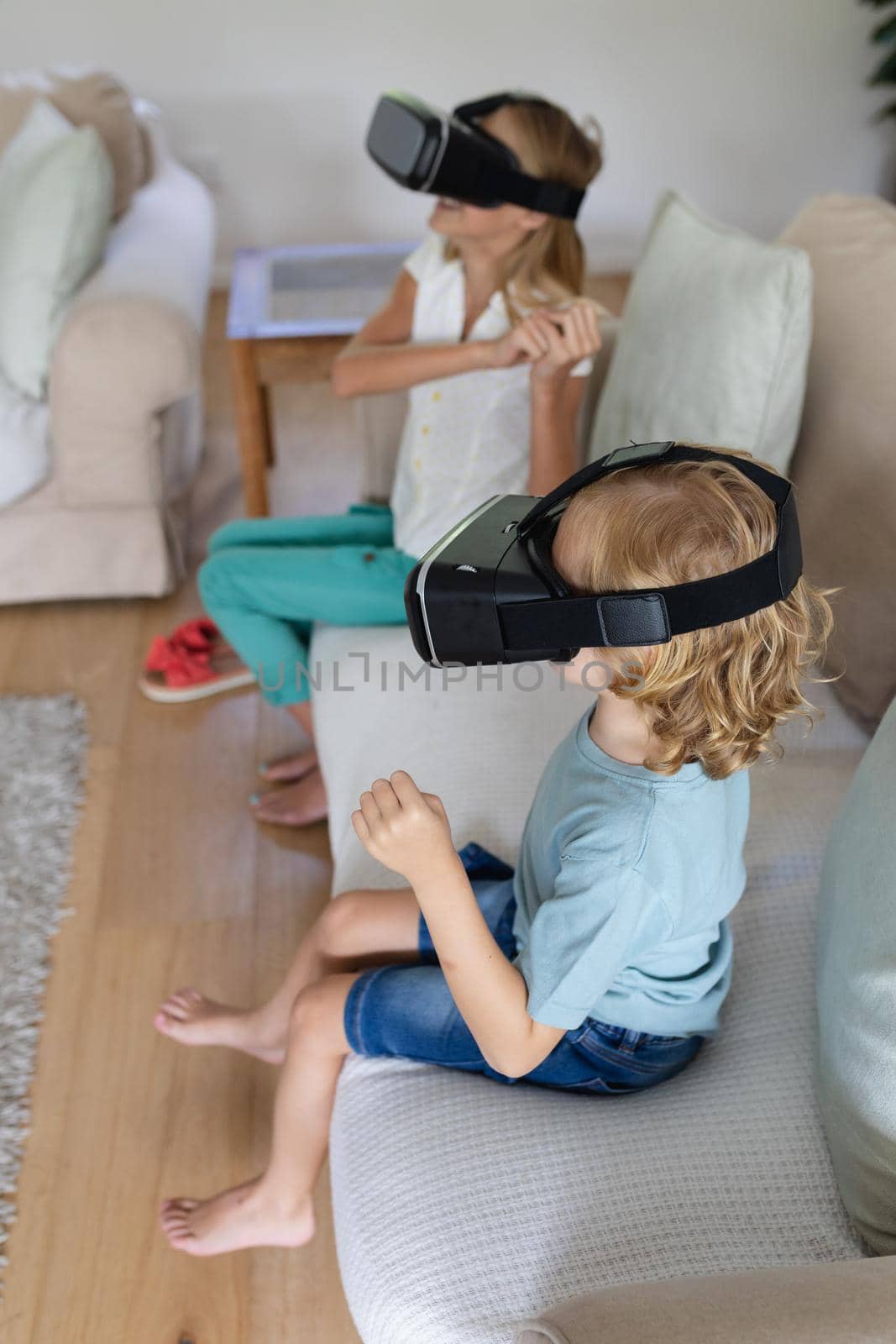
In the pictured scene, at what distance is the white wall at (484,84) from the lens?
3434 millimetres

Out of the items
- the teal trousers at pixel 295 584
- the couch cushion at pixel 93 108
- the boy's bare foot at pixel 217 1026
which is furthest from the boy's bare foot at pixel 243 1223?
the couch cushion at pixel 93 108

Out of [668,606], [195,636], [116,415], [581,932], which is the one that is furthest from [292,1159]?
[116,415]

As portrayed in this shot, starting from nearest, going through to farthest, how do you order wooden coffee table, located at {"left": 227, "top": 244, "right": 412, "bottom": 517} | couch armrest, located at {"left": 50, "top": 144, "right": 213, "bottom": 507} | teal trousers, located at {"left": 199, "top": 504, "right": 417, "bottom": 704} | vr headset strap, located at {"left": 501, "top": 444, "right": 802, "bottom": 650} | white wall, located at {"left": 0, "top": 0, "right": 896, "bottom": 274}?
vr headset strap, located at {"left": 501, "top": 444, "right": 802, "bottom": 650}, teal trousers, located at {"left": 199, "top": 504, "right": 417, "bottom": 704}, couch armrest, located at {"left": 50, "top": 144, "right": 213, "bottom": 507}, wooden coffee table, located at {"left": 227, "top": 244, "right": 412, "bottom": 517}, white wall, located at {"left": 0, "top": 0, "right": 896, "bottom": 274}

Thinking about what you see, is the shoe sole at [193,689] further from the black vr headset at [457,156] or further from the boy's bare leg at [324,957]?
the black vr headset at [457,156]

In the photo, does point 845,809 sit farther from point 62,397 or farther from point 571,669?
point 62,397

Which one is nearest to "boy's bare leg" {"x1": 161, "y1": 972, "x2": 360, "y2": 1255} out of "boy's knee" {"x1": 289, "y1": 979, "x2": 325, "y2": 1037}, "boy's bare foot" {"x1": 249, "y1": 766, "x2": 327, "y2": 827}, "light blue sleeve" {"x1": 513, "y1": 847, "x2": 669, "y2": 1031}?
"boy's knee" {"x1": 289, "y1": 979, "x2": 325, "y2": 1037}

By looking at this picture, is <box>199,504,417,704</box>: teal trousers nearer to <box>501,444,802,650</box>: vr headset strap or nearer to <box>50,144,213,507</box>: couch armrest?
<box>50,144,213,507</box>: couch armrest

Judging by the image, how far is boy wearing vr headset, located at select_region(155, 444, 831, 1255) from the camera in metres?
0.83

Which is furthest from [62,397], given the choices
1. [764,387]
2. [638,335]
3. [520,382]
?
[764,387]

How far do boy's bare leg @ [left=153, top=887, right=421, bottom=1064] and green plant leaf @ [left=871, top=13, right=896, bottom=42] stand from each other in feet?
11.2

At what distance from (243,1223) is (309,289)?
172 cm

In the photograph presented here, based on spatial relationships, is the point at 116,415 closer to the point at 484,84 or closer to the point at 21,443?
the point at 21,443

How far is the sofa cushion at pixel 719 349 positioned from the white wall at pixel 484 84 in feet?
7.42

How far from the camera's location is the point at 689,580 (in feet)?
2.70
